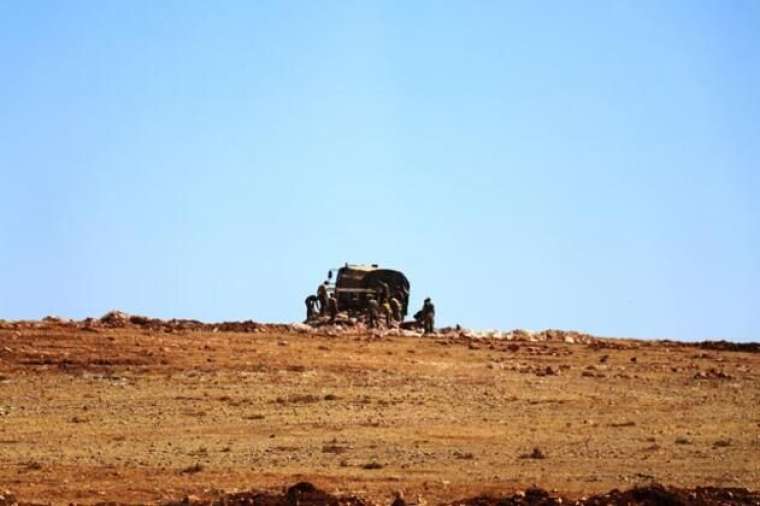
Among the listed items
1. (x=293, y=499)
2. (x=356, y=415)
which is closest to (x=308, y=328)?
(x=356, y=415)

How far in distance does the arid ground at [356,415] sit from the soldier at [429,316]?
4426mm

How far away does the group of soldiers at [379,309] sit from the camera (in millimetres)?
44250

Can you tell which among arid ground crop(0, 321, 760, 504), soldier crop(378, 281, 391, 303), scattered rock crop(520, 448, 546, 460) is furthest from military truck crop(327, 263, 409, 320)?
scattered rock crop(520, 448, 546, 460)

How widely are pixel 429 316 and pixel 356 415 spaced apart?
703 inches

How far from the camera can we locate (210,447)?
2298cm

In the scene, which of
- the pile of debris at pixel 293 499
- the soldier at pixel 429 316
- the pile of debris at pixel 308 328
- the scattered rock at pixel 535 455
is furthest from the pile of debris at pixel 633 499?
the soldier at pixel 429 316

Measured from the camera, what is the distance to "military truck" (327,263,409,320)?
47781mm

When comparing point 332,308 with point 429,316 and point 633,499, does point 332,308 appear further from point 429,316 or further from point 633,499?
point 633,499

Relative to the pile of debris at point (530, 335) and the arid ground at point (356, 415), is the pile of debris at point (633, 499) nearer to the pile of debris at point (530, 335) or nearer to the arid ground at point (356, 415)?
the arid ground at point (356, 415)

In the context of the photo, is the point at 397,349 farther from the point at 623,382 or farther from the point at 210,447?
the point at 210,447

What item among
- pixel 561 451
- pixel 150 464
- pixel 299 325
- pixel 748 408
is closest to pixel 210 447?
pixel 150 464

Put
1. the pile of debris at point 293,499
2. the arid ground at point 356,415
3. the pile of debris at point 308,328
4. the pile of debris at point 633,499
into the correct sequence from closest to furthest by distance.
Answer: the pile of debris at point 633,499 < the pile of debris at point 293,499 < the arid ground at point 356,415 < the pile of debris at point 308,328

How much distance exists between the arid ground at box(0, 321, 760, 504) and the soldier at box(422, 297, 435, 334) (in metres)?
4.43

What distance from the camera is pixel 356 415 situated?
26359 millimetres
